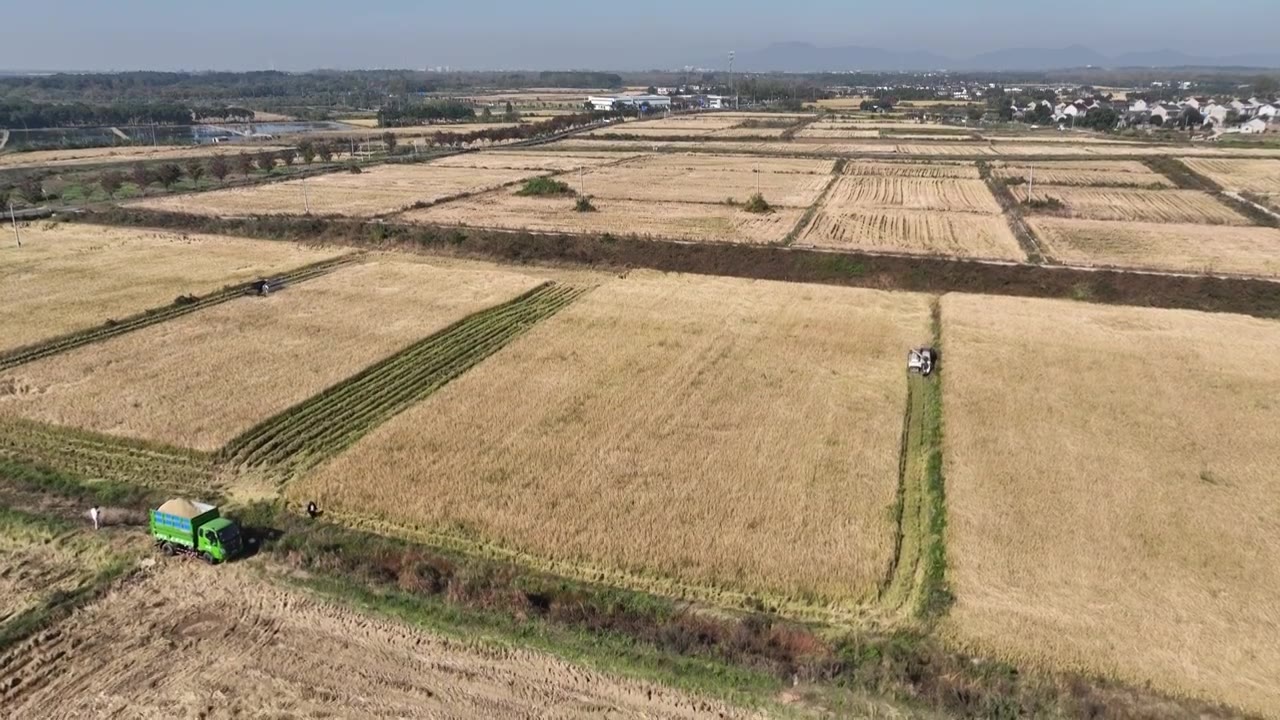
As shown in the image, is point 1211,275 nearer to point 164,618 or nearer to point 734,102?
point 164,618

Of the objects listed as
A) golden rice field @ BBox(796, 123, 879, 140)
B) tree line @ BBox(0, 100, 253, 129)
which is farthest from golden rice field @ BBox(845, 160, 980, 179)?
tree line @ BBox(0, 100, 253, 129)

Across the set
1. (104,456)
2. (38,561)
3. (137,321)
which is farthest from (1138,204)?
(38,561)

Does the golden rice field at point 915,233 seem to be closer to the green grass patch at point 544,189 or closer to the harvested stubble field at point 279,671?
the green grass patch at point 544,189

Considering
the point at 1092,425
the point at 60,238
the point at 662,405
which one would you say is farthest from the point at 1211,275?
the point at 60,238

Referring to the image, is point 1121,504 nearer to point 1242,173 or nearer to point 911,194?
point 911,194

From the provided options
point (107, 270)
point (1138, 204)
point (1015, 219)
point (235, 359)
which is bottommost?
point (235, 359)

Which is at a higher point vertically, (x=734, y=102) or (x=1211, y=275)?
(x=734, y=102)
